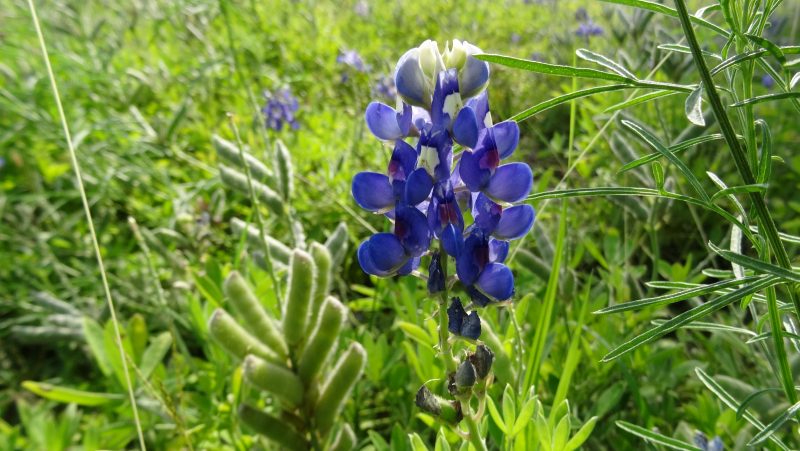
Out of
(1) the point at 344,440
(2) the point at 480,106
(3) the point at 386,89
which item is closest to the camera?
(2) the point at 480,106

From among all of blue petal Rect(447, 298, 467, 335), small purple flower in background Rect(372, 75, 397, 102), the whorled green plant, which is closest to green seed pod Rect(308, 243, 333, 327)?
the whorled green plant

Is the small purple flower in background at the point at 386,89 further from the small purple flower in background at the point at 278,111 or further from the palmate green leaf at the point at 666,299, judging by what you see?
the palmate green leaf at the point at 666,299

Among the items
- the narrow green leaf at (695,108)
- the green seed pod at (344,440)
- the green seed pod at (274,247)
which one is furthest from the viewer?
the green seed pod at (274,247)

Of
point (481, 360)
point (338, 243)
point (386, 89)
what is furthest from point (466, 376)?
point (386, 89)

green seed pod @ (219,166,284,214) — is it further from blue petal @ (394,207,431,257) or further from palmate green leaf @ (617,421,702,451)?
palmate green leaf @ (617,421,702,451)

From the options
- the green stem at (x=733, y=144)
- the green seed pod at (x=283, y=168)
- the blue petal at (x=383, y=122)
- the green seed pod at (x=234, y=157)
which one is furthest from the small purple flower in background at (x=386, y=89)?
the green stem at (x=733, y=144)

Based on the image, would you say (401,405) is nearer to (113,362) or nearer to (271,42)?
(113,362)

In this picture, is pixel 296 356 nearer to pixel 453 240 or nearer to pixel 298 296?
pixel 298 296
